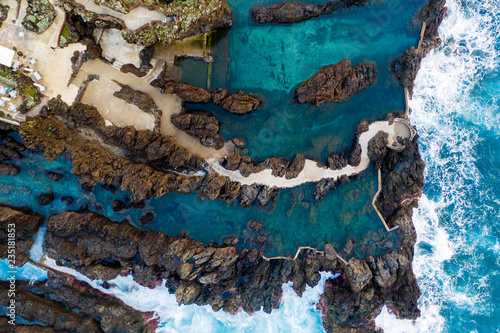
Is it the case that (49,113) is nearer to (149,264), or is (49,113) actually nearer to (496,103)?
(149,264)

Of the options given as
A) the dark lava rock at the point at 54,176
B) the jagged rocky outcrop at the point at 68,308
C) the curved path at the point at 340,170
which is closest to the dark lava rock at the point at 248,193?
the curved path at the point at 340,170

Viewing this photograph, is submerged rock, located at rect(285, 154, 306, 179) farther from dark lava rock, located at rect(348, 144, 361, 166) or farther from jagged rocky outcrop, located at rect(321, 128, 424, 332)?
jagged rocky outcrop, located at rect(321, 128, 424, 332)

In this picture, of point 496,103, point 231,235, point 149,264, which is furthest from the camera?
point 496,103

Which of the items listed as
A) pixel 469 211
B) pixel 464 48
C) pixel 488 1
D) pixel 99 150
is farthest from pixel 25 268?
pixel 488 1

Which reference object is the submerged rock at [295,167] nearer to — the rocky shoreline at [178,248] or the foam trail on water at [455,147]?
the rocky shoreline at [178,248]

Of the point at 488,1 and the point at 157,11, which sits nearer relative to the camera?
the point at 157,11
